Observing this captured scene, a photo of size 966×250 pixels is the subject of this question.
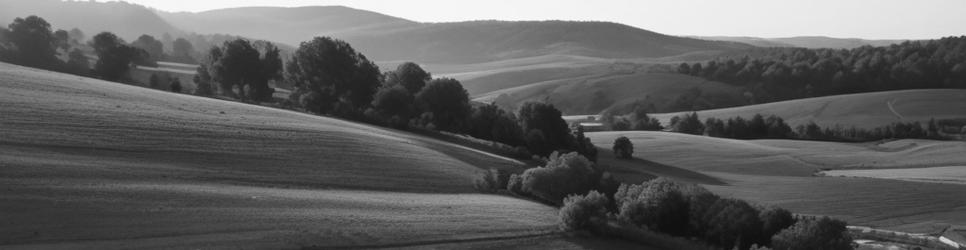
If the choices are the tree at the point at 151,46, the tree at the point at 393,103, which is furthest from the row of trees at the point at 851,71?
the tree at the point at 151,46

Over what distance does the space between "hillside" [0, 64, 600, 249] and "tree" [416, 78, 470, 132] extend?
62.7 ft

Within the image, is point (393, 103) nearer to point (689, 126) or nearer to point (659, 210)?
point (659, 210)

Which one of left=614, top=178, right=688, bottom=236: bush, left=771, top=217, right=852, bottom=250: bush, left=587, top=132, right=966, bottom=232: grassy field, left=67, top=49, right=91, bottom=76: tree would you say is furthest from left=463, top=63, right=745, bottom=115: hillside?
left=771, top=217, right=852, bottom=250: bush

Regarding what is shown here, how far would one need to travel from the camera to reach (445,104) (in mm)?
80250

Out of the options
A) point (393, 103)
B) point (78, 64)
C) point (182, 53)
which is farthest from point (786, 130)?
point (182, 53)

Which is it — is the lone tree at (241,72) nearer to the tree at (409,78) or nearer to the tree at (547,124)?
the tree at (409,78)

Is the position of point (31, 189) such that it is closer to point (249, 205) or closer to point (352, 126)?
point (249, 205)

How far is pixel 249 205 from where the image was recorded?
112 ft

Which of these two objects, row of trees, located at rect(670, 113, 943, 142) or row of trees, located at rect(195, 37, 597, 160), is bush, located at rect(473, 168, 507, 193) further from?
row of trees, located at rect(670, 113, 943, 142)

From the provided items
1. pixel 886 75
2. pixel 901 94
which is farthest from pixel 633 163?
pixel 886 75

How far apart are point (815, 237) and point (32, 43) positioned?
86.6 meters

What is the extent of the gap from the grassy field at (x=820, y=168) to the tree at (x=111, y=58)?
47208 millimetres

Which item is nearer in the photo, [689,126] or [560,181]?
[560,181]

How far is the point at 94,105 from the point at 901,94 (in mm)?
109490
